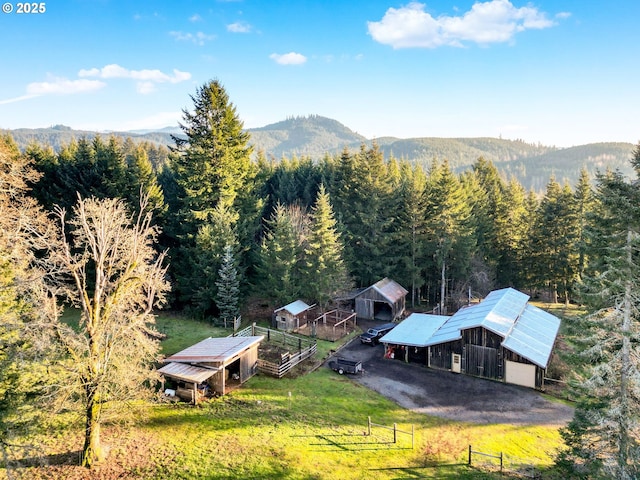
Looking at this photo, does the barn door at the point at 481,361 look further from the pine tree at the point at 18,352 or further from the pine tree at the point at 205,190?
the pine tree at the point at 18,352

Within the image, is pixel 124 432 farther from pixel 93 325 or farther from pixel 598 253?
pixel 598 253

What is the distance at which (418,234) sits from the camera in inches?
1747

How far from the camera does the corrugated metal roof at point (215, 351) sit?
69.9ft

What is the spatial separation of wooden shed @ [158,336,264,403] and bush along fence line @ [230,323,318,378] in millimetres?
1243

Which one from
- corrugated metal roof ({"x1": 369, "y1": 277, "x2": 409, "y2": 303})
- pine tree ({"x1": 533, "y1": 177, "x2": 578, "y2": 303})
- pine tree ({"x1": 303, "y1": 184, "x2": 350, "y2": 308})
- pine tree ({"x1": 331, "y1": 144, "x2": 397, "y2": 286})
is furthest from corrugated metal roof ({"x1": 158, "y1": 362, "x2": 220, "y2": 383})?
pine tree ({"x1": 533, "y1": 177, "x2": 578, "y2": 303})

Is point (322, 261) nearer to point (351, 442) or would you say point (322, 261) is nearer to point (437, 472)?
point (351, 442)

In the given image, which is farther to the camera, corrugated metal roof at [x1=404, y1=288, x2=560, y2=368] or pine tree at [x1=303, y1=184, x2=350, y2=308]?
pine tree at [x1=303, y1=184, x2=350, y2=308]

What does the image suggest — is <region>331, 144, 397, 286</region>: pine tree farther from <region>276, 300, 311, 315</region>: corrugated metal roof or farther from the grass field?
the grass field

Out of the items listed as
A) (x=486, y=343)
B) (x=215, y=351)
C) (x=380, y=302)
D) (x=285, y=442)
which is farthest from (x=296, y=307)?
(x=285, y=442)

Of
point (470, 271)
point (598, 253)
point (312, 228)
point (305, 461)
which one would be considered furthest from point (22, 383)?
point (470, 271)

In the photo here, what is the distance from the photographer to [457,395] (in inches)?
956

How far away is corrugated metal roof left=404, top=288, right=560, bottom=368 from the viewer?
87.4ft

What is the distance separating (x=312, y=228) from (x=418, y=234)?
14294 mm

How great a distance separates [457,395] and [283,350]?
12072 mm
